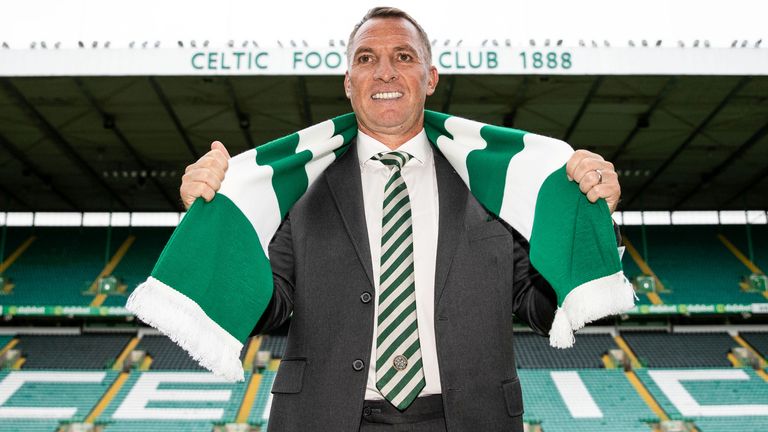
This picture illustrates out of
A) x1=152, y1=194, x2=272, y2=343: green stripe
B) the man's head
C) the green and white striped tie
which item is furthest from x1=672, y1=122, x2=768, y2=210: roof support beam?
x1=152, y1=194, x2=272, y2=343: green stripe

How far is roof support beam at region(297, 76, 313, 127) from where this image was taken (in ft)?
52.5

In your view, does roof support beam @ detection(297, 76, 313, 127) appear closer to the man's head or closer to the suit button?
the man's head

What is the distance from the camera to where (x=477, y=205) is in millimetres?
2555

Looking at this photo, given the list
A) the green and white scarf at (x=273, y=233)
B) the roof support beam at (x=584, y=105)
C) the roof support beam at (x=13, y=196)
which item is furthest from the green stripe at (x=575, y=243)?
the roof support beam at (x=13, y=196)

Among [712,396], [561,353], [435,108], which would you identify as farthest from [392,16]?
[561,353]

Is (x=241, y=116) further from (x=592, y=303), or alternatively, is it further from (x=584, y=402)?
(x=592, y=303)

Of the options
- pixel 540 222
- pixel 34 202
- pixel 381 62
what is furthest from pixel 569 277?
pixel 34 202

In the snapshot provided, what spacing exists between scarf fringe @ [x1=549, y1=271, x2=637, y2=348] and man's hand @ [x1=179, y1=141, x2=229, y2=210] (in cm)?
116

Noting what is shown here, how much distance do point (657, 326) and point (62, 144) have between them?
19637 mm

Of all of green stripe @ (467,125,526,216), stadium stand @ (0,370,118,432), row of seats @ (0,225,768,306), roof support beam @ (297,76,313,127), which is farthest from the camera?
row of seats @ (0,225,768,306)

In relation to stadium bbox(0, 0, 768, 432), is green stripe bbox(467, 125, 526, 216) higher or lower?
lower

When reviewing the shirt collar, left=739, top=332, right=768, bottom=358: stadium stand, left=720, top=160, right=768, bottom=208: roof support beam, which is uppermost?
left=720, top=160, right=768, bottom=208: roof support beam

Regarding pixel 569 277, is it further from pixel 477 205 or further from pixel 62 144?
pixel 62 144

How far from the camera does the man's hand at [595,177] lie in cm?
212
